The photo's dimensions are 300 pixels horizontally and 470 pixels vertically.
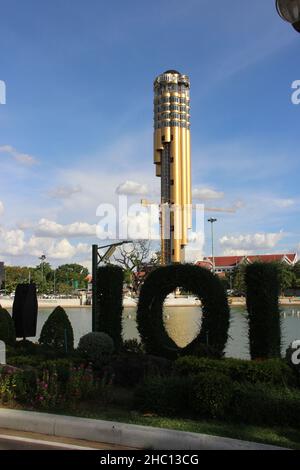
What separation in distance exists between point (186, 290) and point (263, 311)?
2.81m

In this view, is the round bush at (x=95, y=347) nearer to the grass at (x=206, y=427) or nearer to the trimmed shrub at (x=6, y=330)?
the trimmed shrub at (x=6, y=330)

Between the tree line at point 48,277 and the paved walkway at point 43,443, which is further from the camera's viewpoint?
the tree line at point 48,277

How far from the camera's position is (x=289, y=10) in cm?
520

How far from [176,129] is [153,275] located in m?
98.9

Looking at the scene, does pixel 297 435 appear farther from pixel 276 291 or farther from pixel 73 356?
pixel 73 356

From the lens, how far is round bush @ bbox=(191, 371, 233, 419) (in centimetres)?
810

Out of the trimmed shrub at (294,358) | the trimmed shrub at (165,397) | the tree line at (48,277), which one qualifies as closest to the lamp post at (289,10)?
the trimmed shrub at (165,397)

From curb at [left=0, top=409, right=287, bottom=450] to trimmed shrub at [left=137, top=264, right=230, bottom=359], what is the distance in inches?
263

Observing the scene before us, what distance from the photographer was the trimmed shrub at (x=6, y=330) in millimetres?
15977

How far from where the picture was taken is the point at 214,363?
10.3 metres

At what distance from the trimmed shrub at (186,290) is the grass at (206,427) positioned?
5603 millimetres

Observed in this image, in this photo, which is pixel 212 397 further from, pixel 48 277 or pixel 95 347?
pixel 48 277

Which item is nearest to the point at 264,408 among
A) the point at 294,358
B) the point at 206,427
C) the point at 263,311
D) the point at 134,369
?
the point at 206,427

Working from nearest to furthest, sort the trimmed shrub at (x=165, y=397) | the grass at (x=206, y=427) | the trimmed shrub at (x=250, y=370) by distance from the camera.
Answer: the grass at (x=206, y=427) < the trimmed shrub at (x=165, y=397) < the trimmed shrub at (x=250, y=370)
